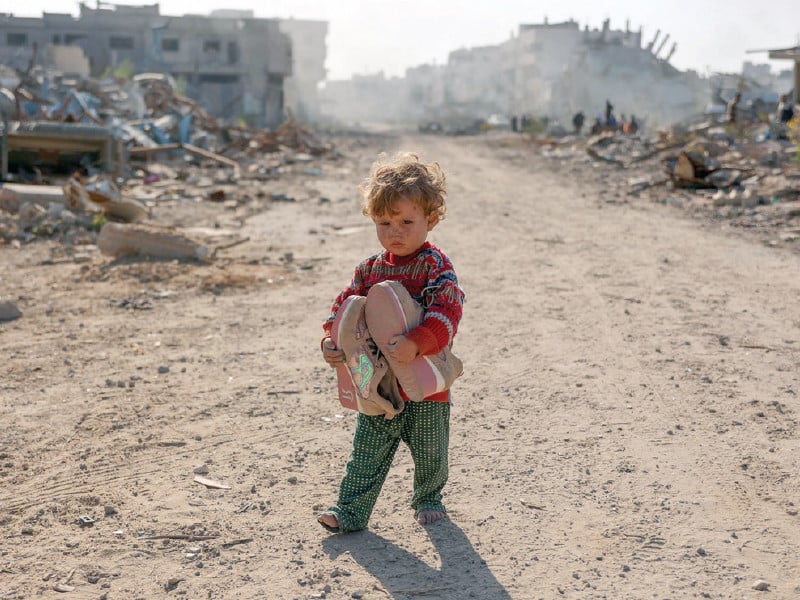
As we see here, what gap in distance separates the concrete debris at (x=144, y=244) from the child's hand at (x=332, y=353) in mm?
5425

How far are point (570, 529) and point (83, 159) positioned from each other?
14482 millimetres

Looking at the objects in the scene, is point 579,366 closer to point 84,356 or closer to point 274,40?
point 84,356

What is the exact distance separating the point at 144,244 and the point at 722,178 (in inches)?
382

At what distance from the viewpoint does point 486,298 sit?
662cm

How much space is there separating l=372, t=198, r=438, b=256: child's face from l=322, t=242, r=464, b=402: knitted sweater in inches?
2.7

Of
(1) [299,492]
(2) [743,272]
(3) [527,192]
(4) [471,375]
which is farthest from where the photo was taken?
(3) [527,192]

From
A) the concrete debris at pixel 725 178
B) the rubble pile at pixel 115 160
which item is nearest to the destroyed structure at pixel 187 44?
the rubble pile at pixel 115 160

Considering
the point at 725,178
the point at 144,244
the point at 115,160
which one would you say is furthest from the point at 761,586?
the point at 115,160

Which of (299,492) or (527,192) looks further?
(527,192)

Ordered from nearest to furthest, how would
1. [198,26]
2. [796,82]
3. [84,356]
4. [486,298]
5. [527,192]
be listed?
[84,356]
[486,298]
[527,192]
[796,82]
[198,26]

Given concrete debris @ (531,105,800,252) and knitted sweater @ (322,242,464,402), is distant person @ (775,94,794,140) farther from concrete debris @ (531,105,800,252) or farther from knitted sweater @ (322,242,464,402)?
knitted sweater @ (322,242,464,402)

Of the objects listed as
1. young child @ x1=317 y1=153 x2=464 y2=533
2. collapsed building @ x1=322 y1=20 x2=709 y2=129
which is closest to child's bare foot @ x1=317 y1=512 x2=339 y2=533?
young child @ x1=317 y1=153 x2=464 y2=533

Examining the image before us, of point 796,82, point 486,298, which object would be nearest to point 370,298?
point 486,298

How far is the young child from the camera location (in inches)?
103
